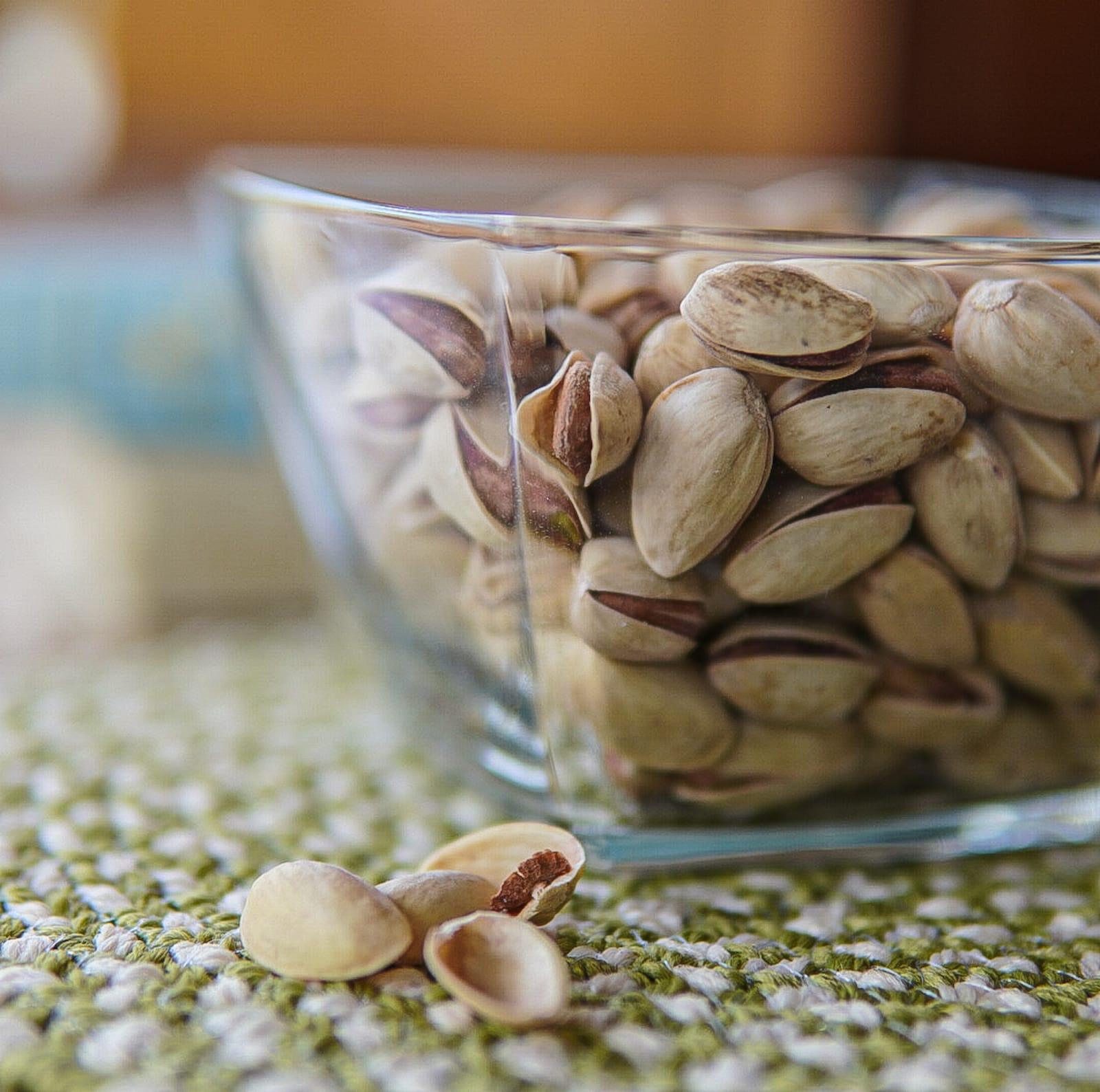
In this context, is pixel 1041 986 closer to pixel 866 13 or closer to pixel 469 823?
pixel 469 823

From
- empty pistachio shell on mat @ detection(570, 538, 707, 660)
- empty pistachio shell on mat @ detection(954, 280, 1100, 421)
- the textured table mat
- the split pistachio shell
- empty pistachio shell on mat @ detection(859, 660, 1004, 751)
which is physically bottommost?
the textured table mat

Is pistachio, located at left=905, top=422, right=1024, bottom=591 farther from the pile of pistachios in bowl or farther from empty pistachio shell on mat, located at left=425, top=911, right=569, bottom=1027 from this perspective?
empty pistachio shell on mat, located at left=425, top=911, right=569, bottom=1027

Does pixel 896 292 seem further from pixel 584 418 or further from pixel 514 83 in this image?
pixel 514 83

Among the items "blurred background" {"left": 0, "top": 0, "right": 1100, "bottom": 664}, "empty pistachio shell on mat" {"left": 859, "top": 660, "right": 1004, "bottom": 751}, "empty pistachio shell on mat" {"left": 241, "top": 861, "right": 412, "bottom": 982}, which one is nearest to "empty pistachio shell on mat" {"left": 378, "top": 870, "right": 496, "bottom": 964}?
"empty pistachio shell on mat" {"left": 241, "top": 861, "right": 412, "bottom": 982}

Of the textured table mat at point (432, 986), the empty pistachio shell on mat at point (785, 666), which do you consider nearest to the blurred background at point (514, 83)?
the textured table mat at point (432, 986)

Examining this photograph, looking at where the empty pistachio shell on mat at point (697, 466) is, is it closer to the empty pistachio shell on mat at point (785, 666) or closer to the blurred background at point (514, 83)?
the empty pistachio shell on mat at point (785, 666)

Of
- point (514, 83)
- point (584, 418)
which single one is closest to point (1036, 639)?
point (584, 418)

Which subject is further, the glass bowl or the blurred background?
the blurred background
